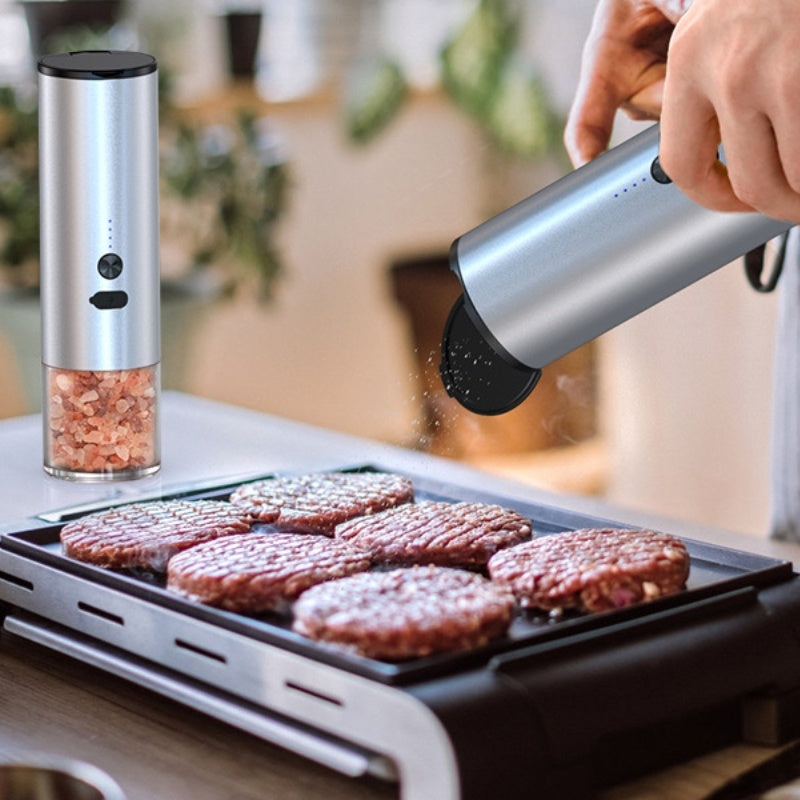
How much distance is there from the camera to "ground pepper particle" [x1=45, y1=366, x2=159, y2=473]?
1.55 metres

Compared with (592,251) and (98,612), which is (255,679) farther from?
(592,251)

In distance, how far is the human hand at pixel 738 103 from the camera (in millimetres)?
881

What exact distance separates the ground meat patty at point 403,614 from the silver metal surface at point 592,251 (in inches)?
8.4

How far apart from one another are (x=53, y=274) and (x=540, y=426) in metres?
2.81

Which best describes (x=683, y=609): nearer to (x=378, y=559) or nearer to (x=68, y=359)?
(x=378, y=559)

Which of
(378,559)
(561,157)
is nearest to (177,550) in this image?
(378,559)

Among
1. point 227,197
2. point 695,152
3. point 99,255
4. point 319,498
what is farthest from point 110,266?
point 227,197

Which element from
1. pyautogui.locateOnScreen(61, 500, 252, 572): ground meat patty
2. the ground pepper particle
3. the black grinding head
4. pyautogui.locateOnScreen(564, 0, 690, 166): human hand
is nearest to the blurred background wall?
the ground pepper particle

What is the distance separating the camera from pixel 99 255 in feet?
5.02

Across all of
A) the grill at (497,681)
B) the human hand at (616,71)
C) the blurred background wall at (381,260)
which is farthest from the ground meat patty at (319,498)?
the blurred background wall at (381,260)

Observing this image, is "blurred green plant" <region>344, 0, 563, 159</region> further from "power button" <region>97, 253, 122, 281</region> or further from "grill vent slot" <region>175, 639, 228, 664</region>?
"grill vent slot" <region>175, 639, 228, 664</region>

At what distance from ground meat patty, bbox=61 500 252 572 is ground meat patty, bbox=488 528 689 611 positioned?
26 cm

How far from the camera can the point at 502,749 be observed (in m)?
0.91

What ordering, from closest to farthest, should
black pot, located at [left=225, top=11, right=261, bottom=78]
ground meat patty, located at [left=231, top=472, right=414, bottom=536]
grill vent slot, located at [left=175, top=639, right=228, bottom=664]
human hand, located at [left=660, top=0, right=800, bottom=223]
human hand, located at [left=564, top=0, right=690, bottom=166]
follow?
human hand, located at [left=660, top=0, right=800, bottom=223]
grill vent slot, located at [left=175, top=639, right=228, bottom=664]
ground meat patty, located at [left=231, top=472, right=414, bottom=536]
human hand, located at [left=564, top=0, right=690, bottom=166]
black pot, located at [left=225, top=11, right=261, bottom=78]
